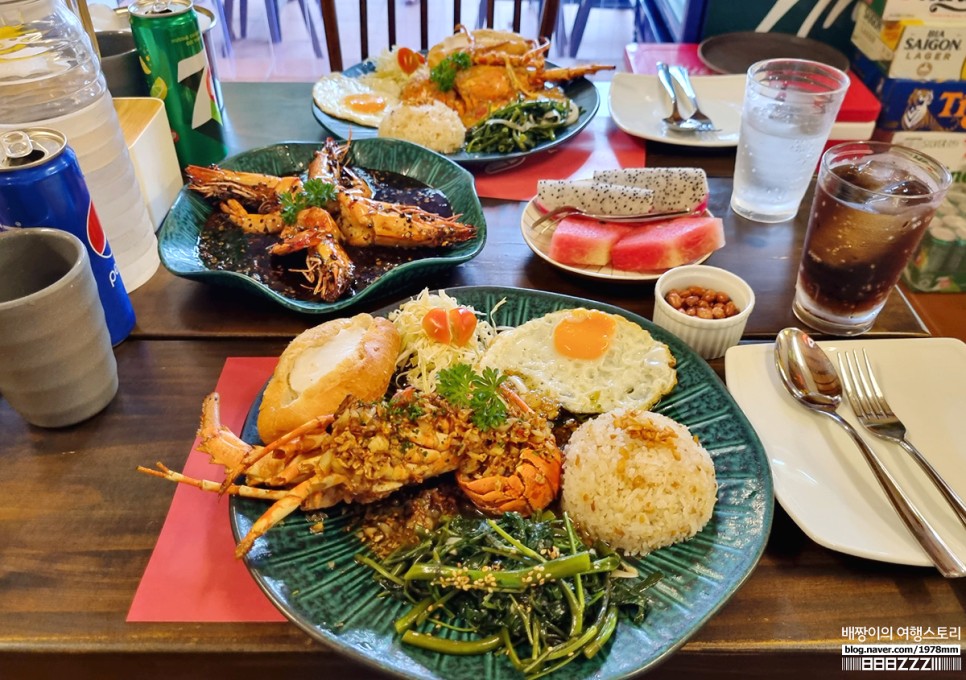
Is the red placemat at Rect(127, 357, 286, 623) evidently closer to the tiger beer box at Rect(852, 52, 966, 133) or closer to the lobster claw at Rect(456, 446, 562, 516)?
A: the lobster claw at Rect(456, 446, 562, 516)

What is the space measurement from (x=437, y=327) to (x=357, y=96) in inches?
64.3

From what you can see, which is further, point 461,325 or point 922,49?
point 922,49

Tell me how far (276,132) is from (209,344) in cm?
128

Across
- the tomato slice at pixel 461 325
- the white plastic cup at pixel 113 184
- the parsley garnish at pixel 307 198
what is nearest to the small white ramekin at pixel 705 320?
the tomato slice at pixel 461 325

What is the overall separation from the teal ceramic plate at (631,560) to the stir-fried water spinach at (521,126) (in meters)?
1.40

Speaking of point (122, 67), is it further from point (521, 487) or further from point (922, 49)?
point (922, 49)

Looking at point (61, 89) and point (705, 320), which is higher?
point (61, 89)

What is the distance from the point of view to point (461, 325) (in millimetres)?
1667

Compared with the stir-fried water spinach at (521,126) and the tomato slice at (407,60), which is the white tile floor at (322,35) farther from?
the stir-fried water spinach at (521,126)

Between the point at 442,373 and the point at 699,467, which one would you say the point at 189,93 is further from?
the point at 699,467

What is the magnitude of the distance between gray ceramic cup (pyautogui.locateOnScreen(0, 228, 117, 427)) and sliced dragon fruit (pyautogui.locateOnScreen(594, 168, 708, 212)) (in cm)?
145

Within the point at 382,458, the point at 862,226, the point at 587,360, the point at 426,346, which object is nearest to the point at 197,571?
the point at 382,458

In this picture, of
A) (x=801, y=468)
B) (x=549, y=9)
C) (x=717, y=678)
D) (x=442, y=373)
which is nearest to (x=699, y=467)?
(x=801, y=468)

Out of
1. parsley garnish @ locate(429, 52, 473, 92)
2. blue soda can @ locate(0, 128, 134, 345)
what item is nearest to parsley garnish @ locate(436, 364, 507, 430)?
blue soda can @ locate(0, 128, 134, 345)
